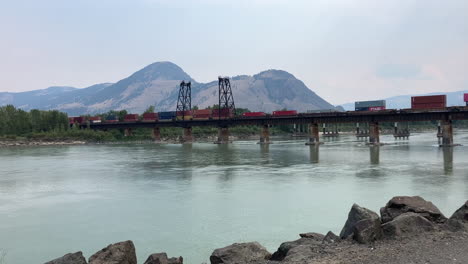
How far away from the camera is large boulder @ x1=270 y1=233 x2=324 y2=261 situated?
16.9 metres

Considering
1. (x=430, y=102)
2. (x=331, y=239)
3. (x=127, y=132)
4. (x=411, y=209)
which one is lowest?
(x=331, y=239)

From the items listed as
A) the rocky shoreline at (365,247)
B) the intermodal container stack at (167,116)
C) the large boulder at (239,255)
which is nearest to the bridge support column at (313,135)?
the intermodal container stack at (167,116)

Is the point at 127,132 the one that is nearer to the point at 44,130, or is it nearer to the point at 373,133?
the point at 44,130

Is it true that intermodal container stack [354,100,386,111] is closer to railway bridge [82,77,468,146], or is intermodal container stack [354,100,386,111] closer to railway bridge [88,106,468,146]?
railway bridge [82,77,468,146]

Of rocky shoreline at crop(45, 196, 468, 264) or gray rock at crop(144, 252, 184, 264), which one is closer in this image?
rocky shoreline at crop(45, 196, 468, 264)

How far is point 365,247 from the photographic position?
53.3ft

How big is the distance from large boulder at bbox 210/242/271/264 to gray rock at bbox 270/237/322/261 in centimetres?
49

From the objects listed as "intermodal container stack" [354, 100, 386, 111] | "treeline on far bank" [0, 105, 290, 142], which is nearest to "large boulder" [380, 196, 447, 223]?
"intermodal container stack" [354, 100, 386, 111]

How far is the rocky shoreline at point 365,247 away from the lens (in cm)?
1477

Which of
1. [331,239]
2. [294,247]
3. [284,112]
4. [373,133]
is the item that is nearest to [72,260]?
[294,247]

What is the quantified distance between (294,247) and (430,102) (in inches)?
4265

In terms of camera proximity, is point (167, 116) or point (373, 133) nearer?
point (373, 133)

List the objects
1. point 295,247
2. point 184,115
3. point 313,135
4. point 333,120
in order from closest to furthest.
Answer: point 295,247
point 333,120
point 313,135
point 184,115

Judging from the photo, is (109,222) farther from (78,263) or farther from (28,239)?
(78,263)
